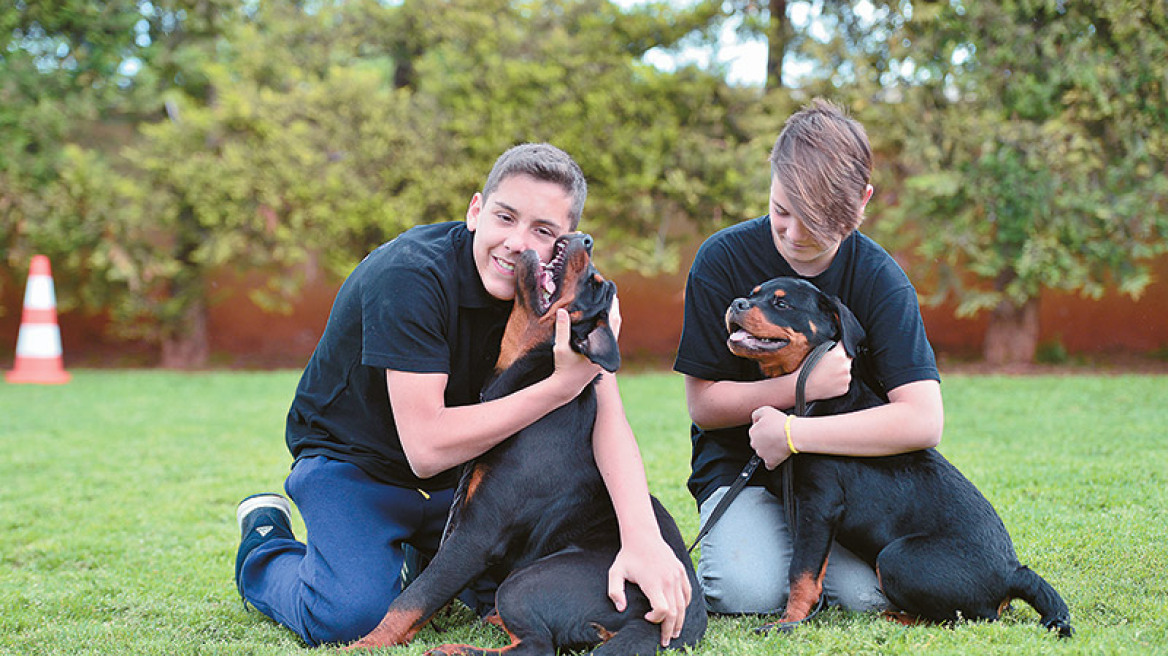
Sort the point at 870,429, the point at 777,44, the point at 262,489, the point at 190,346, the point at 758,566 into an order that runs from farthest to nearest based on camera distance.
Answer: the point at 190,346
the point at 777,44
the point at 262,489
the point at 758,566
the point at 870,429

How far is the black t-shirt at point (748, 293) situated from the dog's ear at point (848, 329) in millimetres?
102

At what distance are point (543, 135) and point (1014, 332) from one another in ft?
17.4

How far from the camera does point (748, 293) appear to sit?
3.15m

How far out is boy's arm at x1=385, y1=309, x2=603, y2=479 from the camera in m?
2.47

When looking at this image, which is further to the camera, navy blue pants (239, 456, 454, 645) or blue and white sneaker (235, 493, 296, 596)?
blue and white sneaker (235, 493, 296, 596)

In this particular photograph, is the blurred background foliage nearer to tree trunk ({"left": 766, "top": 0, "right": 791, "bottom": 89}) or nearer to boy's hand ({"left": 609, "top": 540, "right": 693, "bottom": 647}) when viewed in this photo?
tree trunk ({"left": 766, "top": 0, "right": 791, "bottom": 89})

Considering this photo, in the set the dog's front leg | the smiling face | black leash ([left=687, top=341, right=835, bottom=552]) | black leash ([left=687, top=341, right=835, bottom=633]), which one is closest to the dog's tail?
black leash ([left=687, top=341, right=835, bottom=633])

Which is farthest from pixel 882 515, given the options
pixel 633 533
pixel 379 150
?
pixel 379 150

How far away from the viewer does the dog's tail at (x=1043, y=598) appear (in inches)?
97.3

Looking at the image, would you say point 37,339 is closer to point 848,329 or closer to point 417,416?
point 417,416

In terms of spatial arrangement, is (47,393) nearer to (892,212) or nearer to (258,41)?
(258,41)

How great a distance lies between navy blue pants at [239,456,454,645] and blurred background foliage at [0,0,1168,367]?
7.08m

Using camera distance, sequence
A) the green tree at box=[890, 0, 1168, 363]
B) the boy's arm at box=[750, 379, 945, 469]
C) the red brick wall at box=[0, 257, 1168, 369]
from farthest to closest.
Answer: the red brick wall at box=[0, 257, 1168, 369] → the green tree at box=[890, 0, 1168, 363] → the boy's arm at box=[750, 379, 945, 469]

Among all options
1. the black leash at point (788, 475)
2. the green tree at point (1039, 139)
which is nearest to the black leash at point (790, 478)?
the black leash at point (788, 475)
